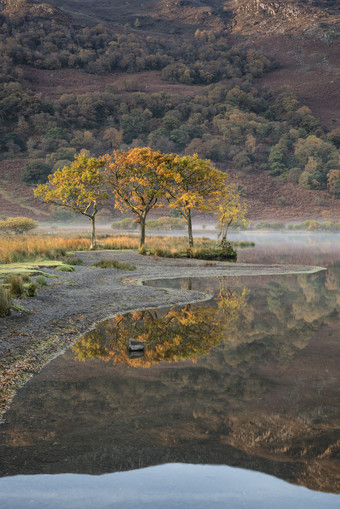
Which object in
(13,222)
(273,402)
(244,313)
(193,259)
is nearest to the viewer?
(273,402)

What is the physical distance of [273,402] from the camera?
7891mm

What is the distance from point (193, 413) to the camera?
7297 mm

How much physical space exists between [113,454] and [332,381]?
4.92 metres

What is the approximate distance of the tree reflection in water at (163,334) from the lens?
10.7 metres

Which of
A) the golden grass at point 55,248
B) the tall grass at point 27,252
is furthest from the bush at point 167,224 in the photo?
the tall grass at point 27,252

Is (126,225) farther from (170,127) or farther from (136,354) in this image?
(136,354)

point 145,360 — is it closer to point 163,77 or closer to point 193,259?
point 193,259

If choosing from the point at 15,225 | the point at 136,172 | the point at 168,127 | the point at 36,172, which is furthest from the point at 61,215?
the point at 136,172

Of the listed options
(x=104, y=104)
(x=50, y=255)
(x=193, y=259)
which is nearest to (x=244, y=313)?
(x=50, y=255)

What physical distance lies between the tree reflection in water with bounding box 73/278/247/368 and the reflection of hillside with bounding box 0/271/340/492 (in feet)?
0.81

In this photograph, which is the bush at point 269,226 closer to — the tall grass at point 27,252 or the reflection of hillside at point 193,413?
the tall grass at point 27,252

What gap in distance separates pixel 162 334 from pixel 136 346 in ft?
6.22

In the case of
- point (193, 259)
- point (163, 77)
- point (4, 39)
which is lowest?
point (193, 259)

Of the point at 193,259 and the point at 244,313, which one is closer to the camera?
the point at 244,313
